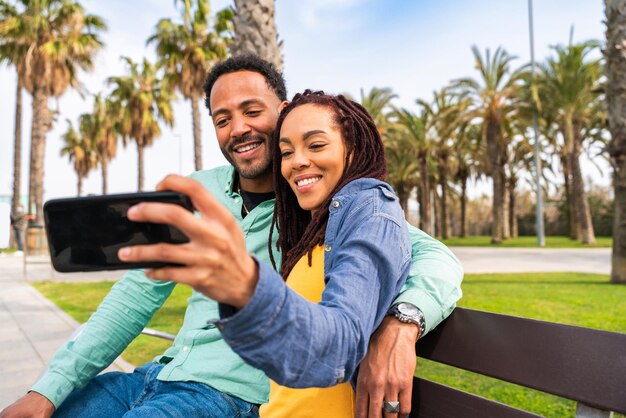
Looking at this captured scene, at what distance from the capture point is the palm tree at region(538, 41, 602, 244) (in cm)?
2433

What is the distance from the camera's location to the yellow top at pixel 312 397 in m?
1.34

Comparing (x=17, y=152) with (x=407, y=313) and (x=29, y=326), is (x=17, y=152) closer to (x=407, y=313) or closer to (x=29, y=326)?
(x=29, y=326)

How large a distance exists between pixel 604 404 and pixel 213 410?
1.09 meters

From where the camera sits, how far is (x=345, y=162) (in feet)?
4.99

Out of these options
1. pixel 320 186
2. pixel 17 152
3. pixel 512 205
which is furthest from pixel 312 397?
pixel 512 205

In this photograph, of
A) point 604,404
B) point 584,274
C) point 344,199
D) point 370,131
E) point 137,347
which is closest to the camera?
point 604,404

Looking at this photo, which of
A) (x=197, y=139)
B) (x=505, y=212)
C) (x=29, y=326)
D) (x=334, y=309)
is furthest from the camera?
(x=505, y=212)

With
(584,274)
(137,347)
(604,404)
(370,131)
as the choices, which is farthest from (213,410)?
(584,274)

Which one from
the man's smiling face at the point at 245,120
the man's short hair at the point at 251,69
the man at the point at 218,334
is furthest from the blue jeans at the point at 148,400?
the man's short hair at the point at 251,69

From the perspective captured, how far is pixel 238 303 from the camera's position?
774 mm

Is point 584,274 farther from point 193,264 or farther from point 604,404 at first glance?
point 193,264

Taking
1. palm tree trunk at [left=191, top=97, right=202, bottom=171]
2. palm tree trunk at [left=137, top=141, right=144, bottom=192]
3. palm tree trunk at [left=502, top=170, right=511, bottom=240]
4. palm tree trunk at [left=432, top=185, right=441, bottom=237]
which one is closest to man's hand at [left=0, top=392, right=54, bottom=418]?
palm tree trunk at [left=191, top=97, right=202, bottom=171]

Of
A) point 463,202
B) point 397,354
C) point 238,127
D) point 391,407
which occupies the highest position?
point 463,202

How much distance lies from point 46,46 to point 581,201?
25.6 meters
